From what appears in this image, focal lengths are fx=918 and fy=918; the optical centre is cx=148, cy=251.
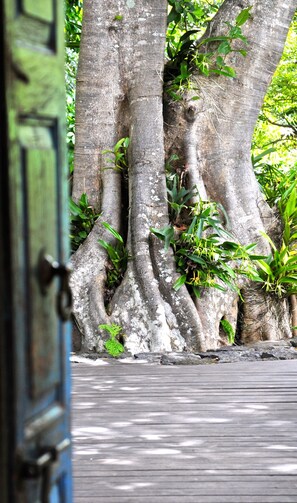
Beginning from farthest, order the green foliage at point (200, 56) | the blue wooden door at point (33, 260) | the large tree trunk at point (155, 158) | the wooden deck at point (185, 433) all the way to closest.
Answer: the green foliage at point (200, 56)
the large tree trunk at point (155, 158)
the wooden deck at point (185, 433)
the blue wooden door at point (33, 260)

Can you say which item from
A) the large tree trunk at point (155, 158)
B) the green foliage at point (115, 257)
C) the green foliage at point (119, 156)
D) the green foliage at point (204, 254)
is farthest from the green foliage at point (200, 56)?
the green foliage at point (115, 257)

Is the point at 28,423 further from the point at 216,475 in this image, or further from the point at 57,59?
the point at 216,475

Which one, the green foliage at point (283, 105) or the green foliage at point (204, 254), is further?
the green foliage at point (283, 105)

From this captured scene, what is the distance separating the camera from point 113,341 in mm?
6562

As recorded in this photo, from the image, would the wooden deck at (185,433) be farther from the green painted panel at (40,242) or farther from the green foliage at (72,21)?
the green foliage at (72,21)

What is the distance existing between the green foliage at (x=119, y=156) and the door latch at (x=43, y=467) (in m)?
5.57

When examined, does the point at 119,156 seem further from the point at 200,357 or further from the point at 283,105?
the point at 283,105

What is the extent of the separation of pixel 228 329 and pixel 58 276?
5.51 m

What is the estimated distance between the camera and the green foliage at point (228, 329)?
7.23m

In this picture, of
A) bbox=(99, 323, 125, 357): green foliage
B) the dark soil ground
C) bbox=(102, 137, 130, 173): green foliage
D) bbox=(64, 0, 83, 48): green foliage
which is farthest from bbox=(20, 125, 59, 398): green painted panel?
bbox=(64, 0, 83, 48): green foliage

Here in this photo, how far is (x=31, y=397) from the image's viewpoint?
5.76ft

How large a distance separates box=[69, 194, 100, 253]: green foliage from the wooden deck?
4.83 ft

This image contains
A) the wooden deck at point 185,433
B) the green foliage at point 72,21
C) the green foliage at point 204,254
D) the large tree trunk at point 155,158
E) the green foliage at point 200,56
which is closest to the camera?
the wooden deck at point 185,433

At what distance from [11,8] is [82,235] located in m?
5.57
